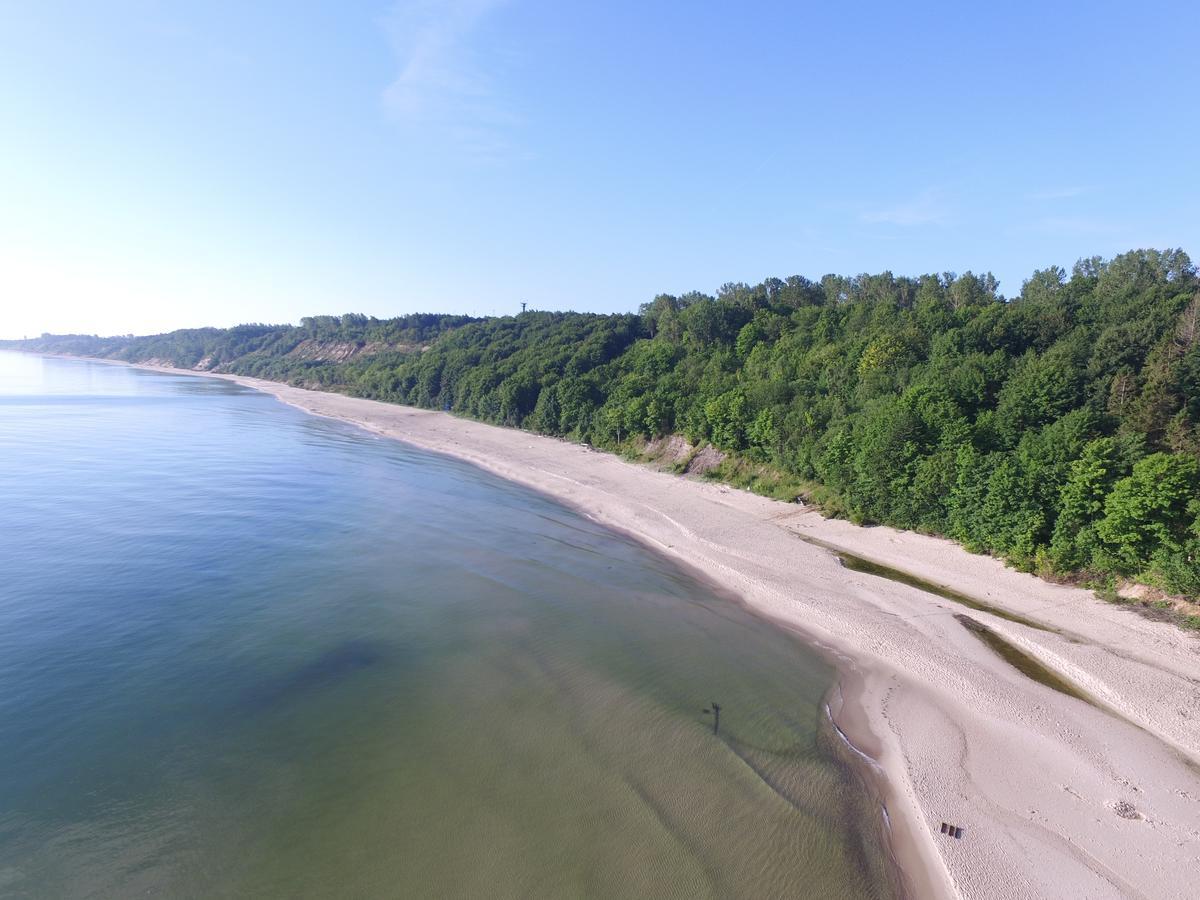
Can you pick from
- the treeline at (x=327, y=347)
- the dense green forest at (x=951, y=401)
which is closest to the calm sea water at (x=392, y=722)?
the dense green forest at (x=951, y=401)

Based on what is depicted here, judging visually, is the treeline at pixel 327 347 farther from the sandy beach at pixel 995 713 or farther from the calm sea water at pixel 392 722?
the sandy beach at pixel 995 713

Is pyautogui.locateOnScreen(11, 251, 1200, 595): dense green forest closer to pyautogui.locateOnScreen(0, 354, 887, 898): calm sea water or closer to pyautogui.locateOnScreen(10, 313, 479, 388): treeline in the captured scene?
pyautogui.locateOnScreen(0, 354, 887, 898): calm sea water

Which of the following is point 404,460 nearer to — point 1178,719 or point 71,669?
point 71,669

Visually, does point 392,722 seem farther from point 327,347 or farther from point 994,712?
point 327,347

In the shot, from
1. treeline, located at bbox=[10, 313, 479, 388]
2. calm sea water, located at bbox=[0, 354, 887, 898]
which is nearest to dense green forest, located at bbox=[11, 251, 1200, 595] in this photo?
calm sea water, located at bbox=[0, 354, 887, 898]

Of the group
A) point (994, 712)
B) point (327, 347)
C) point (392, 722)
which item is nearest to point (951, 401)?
point (994, 712)

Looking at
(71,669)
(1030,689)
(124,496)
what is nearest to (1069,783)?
(1030,689)
